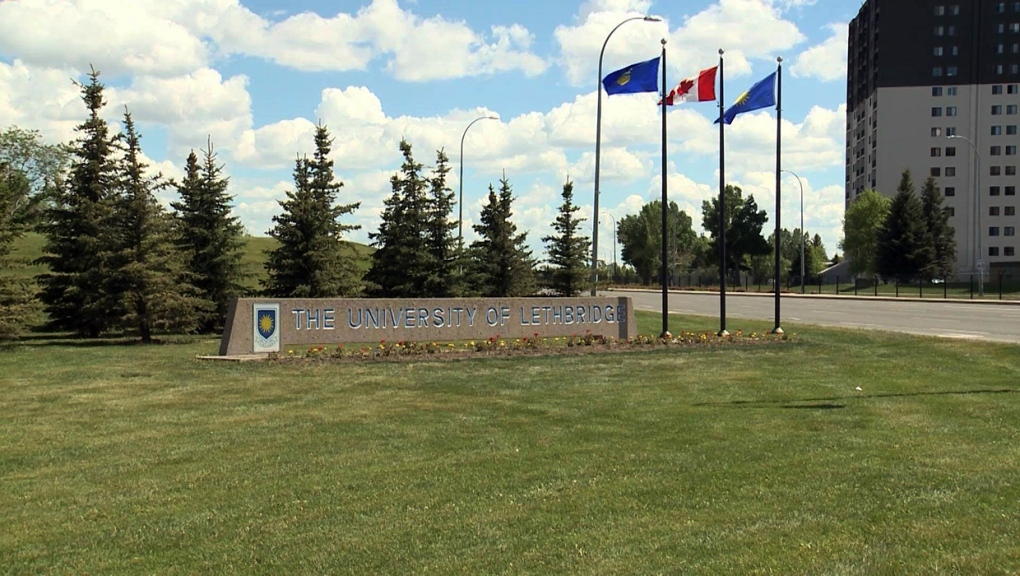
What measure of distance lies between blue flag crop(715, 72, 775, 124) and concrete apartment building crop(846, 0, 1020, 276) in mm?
82534

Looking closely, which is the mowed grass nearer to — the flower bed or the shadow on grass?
the shadow on grass

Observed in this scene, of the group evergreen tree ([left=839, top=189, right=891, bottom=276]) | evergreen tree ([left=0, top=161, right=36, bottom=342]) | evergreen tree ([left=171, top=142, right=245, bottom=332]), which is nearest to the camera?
evergreen tree ([left=0, top=161, right=36, bottom=342])

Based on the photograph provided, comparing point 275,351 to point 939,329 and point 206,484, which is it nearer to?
point 206,484

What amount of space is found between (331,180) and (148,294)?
24.7 feet

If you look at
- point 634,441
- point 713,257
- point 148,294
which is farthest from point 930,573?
point 713,257

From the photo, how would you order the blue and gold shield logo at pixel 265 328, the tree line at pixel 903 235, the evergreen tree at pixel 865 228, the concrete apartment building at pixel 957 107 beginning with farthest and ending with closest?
Answer: 1. the concrete apartment building at pixel 957 107
2. the evergreen tree at pixel 865 228
3. the tree line at pixel 903 235
4. the blue and gold shield logo at pixel 265 328

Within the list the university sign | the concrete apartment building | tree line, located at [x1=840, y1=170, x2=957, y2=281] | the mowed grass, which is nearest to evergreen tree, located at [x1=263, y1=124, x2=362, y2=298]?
the university sign

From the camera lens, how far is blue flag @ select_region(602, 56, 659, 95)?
21.5 m

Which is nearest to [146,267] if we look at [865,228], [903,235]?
[903,235]

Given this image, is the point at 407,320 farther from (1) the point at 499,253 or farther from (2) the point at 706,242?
(2) the point at 706,242

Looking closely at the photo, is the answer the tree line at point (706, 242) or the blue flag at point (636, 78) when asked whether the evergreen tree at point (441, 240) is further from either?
the tree line at point (706, 242)

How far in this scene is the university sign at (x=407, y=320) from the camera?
57.9 feet

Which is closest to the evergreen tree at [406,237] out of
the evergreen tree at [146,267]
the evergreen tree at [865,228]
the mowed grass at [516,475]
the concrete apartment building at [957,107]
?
the evergreen tree at [146,267]

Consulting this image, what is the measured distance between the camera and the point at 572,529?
18.3 ft
